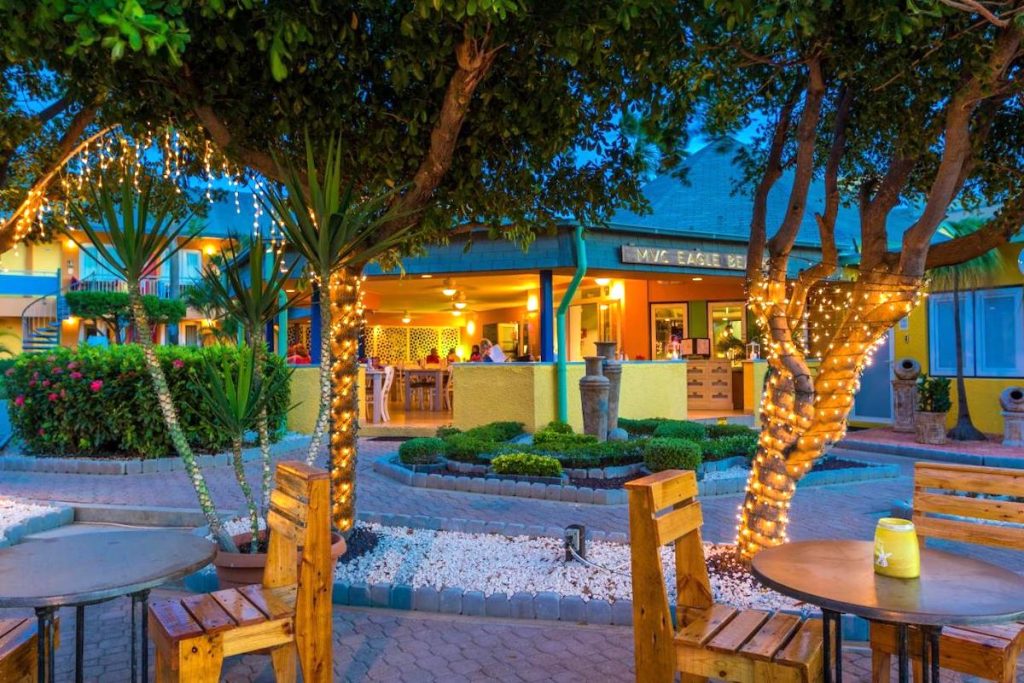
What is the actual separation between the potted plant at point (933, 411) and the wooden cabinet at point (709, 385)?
4.73 meters

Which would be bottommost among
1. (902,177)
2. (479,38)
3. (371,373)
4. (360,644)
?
(360,644)

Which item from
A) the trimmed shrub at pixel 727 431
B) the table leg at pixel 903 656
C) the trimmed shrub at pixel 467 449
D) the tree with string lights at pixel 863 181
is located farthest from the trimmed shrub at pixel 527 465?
the table leg at pixel 903 656

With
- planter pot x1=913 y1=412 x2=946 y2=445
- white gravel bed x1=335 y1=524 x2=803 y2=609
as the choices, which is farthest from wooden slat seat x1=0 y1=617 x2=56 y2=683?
planter pot x1=913 y1=412 x2=946 y2=445

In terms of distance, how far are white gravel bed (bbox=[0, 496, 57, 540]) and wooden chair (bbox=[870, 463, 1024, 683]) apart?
5.88m

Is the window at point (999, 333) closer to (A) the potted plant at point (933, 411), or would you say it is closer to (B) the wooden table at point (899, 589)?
(A) the potted plant at point (933, 411)

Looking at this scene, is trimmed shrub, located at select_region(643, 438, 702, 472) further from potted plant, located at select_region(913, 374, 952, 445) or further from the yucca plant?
potted plant, located at select_region(913, 374, 952, 445)

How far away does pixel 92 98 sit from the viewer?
19.1 ft

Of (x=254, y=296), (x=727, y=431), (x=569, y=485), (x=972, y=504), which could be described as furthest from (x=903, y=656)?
(x=727, y=431)

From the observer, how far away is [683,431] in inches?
402

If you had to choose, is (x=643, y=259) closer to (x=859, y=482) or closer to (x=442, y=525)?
(x=859, y=482)

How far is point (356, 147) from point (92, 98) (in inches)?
91.9

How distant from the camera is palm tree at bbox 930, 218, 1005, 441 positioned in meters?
11.6

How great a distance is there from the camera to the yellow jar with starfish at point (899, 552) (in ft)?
7.96

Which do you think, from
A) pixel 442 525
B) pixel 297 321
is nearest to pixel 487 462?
pixel 442 525
